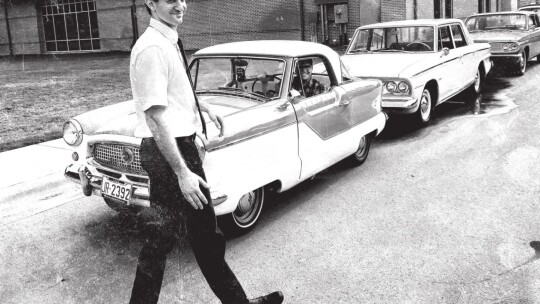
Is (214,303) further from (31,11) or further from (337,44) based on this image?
(31,11)

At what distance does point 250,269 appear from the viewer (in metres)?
3.77

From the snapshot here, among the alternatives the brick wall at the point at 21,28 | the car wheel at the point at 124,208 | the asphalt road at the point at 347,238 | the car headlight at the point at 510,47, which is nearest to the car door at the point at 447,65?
the asphalt road at the point at 347,238

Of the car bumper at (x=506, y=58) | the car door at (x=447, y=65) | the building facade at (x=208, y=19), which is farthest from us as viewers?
the building facade at (x=208, y=19)

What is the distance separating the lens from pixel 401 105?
7.36 meters

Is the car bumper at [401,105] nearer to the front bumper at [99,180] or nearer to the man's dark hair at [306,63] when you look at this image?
the man's dark hair at [306,63]

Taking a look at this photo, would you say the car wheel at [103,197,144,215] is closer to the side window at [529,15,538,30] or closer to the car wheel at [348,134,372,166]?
the car wheel at [348,134,372,166]

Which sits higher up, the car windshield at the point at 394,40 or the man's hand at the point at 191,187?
the car windshield at the point at 394,40

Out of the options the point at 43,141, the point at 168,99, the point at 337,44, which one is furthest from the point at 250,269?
the point at 337,44

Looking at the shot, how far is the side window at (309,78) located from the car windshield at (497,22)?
8729 millimetres

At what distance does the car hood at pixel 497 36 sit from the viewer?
12094mm

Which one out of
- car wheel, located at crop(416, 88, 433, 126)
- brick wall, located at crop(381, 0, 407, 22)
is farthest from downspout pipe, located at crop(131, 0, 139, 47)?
car wheel, located at crop(416, 88, 433, 126)

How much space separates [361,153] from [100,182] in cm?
319

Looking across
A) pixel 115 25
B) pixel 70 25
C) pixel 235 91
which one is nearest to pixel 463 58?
pixel 235 91

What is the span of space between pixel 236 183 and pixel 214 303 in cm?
102
